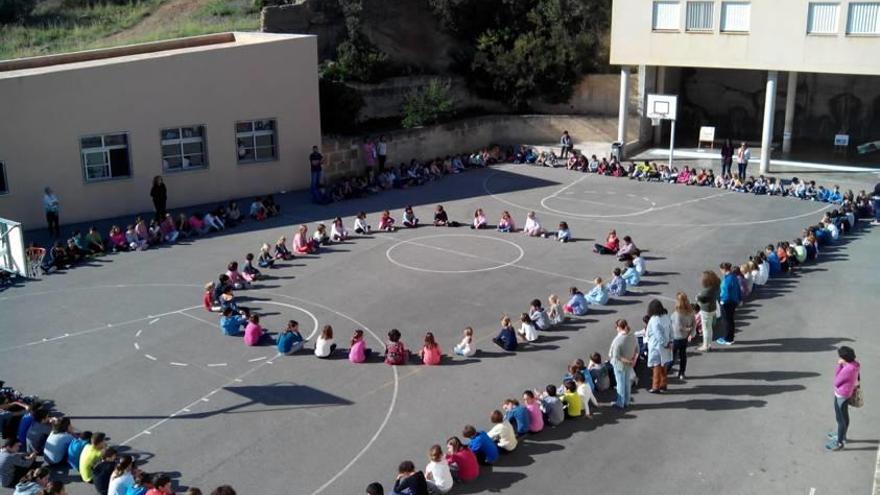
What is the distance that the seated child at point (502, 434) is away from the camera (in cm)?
1485

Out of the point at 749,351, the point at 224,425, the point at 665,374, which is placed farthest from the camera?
the point at 749,351

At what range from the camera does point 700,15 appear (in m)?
36.0

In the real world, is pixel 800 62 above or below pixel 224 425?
above

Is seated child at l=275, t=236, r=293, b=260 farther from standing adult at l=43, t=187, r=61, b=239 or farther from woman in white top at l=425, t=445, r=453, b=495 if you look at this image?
woman in white top at l=425, t=445, r=453, b=495

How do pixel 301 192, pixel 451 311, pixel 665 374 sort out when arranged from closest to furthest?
1. pixel 665 374
2. pixel 451 311
3. pixel 301 192

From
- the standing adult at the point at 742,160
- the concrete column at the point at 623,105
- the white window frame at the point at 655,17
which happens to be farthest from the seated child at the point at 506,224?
the white window frame at the point at 655,17

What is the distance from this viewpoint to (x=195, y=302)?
22109 millimetres

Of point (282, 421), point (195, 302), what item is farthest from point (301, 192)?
point (282, 421)

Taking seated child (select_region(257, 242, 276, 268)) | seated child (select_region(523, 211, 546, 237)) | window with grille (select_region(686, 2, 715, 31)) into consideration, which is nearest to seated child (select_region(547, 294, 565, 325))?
seated child (select_region(523, 211, 546, 237))

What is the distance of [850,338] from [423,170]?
60.7ft

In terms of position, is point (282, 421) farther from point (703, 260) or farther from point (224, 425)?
point (703, 260)

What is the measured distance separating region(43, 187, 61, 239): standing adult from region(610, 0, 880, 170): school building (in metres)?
22.1

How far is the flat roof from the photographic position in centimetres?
2844

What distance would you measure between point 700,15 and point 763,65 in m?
3.11
